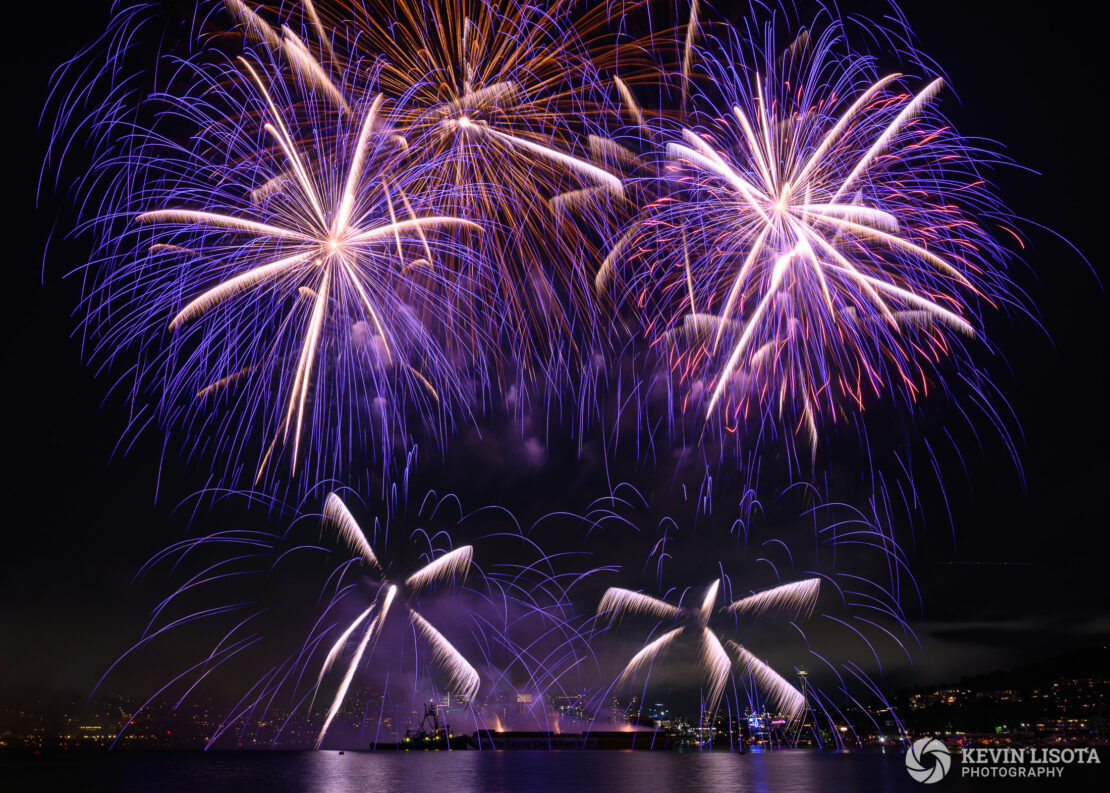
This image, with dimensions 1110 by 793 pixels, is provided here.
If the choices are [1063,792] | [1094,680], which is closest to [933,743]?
[1063,792]

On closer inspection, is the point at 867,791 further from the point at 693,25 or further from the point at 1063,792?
the point at 693,25

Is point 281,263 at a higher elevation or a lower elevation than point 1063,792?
higher

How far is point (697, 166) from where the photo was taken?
22.6 meters

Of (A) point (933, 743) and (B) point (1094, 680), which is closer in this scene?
(A) point (933, 743)

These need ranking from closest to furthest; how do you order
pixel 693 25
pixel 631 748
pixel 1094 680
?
pixel 693 25
pixel 1094 680
pixel 631 748

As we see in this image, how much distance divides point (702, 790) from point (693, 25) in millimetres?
47615

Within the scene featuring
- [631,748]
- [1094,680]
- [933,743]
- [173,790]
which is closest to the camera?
[933,743]

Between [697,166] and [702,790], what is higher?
[697,166]

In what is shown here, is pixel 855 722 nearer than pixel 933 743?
No

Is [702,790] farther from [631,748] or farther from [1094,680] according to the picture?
[631,748]

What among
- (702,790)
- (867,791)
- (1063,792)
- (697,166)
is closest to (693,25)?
(697,166)

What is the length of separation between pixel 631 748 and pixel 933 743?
15650cm

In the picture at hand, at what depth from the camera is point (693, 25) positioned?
69.2 feet

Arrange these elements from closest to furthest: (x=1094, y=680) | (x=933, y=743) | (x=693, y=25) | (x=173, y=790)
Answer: (x=693, y=25)
(x=933, y=743)
(x=173, y=790)
(x=1094, y=680)
